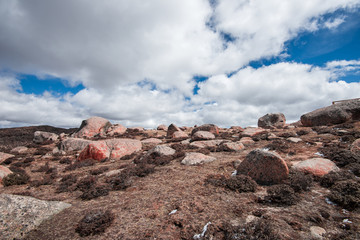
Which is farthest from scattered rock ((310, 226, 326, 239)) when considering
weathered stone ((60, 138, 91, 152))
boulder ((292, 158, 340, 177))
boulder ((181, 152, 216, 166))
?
weathered stone ((60, 138, 91, 152))

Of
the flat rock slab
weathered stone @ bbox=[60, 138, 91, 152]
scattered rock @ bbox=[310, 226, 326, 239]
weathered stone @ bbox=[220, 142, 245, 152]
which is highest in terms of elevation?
weathered stone @ bbox=[60, 138, 91, 152]

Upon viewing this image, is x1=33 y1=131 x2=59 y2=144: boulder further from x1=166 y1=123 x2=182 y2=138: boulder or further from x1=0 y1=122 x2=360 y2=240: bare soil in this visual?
x1=0 y1=122 x2=360 y2=240: bare soil

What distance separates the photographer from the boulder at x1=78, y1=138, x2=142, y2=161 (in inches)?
543

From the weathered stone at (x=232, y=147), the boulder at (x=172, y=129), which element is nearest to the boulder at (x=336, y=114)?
the weathered stone at (x=232, y=147)

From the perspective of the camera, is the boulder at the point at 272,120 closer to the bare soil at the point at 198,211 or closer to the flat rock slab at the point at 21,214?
the bare soil at the point at 198,211

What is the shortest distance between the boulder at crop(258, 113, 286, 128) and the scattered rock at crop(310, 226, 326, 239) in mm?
30832

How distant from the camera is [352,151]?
8734mm

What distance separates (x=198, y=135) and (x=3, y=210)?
49.6 feet

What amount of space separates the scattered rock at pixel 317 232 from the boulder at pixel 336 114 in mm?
23779

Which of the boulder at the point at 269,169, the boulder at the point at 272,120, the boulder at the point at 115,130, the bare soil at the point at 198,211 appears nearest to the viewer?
the bare soil at the point at 198,211

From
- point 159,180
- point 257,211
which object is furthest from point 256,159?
point 159,180

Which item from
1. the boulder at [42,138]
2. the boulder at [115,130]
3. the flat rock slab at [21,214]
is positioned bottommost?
the flat rock slab at [21,214]

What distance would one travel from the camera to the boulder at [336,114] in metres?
20.3

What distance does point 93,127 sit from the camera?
1230 inches
